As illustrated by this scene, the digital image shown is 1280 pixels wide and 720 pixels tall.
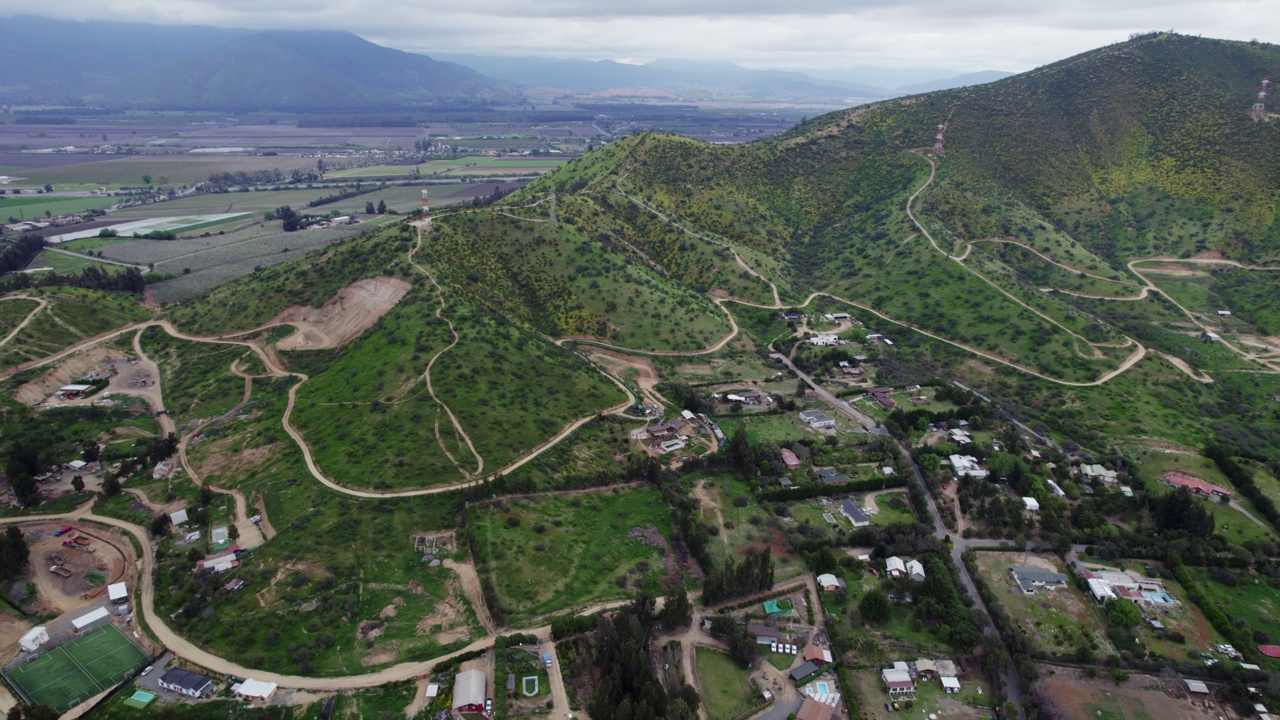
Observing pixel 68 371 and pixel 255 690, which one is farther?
pixel 68 371

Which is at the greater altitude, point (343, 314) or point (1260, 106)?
point (1260, 106)

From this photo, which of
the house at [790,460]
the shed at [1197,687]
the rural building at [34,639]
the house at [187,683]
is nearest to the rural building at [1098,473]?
the shed at [1197,687]

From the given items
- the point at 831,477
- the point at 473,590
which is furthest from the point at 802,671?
the point at 473,590

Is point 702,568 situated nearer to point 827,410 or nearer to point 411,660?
point 411,660

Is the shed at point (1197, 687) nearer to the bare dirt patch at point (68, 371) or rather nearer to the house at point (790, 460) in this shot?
the house at point (790, 460)

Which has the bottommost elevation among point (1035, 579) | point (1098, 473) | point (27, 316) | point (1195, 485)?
point (1035, 579)

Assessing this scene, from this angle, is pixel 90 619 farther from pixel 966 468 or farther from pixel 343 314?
pixel 966 468

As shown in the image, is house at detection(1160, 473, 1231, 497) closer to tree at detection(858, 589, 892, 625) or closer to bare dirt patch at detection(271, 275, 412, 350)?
tree at detection(858, 589, 892, 625)
